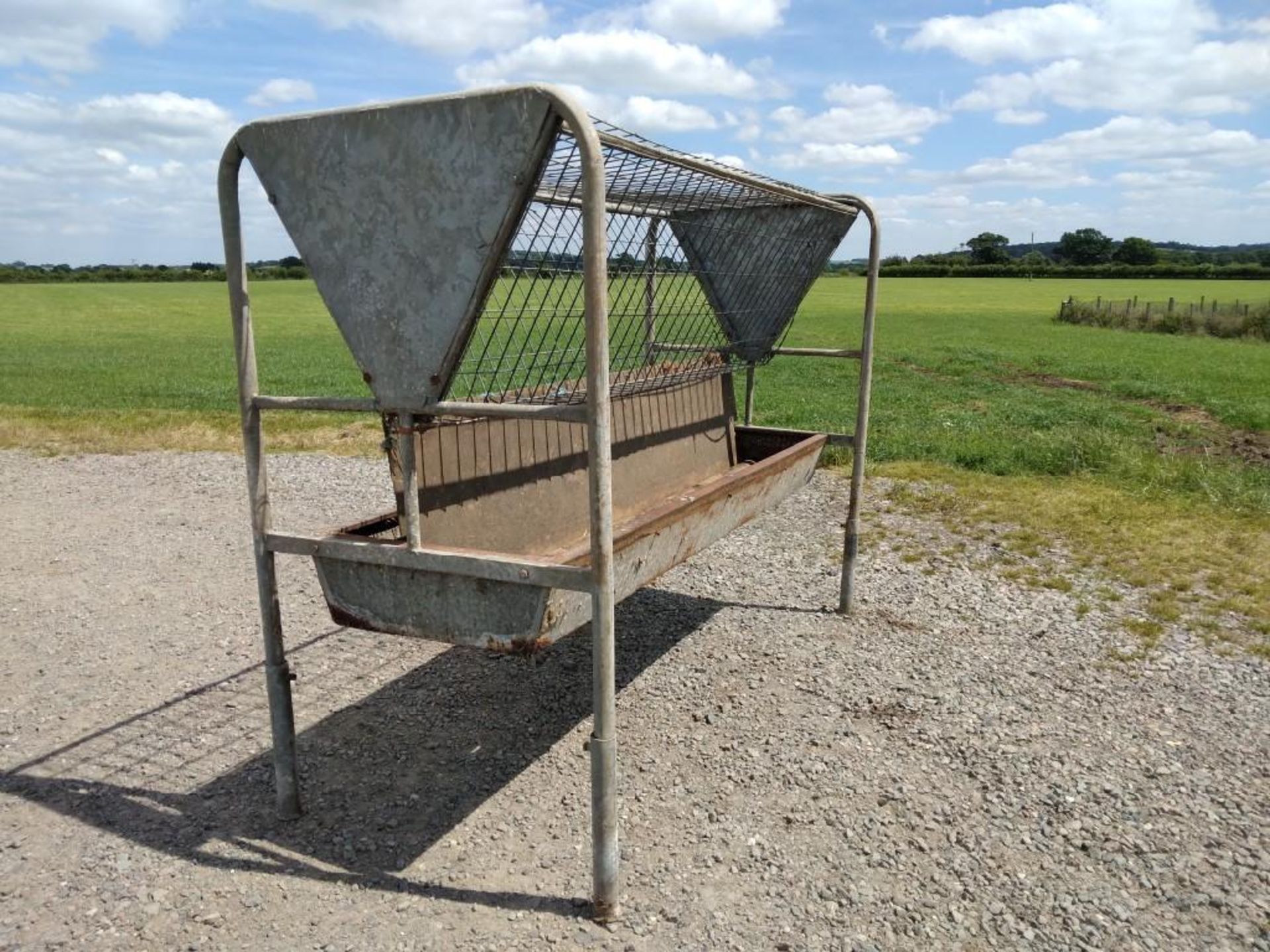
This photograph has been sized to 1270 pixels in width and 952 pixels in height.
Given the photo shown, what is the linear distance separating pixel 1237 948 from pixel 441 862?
7.49 ft

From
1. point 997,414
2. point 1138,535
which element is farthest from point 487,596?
point 997,414

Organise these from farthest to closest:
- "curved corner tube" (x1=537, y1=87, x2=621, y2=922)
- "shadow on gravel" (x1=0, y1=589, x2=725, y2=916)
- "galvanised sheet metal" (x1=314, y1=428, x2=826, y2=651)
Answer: "shadow on gravel" (x1=0, y1=589, x2=725, y2=916) < "galvanised sheet metal" (x1=314, y1=428, x2=826, y2=651) < "curved corner tube" (x1=537, y1=87, x2=621, y2=922)

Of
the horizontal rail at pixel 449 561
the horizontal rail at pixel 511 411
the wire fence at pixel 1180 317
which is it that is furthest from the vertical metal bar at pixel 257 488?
the wire fence at pixel 1180 317

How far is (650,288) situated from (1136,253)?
87294 millimetres

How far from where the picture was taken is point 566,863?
2832 millimetres

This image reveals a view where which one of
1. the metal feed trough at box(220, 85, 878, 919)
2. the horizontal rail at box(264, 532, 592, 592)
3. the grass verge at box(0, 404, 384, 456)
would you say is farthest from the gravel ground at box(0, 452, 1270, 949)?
the grass verge at box(0, 404, 384, 456)

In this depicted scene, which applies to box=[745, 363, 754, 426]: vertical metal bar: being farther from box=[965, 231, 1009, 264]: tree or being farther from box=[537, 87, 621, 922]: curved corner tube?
box=[965, 231, 1009, 264]: tree

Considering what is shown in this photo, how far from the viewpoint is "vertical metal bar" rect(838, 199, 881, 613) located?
4.72 metres

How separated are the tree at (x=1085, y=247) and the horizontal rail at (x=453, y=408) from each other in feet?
296

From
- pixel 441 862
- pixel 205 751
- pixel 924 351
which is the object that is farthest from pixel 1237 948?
pixel 924 351

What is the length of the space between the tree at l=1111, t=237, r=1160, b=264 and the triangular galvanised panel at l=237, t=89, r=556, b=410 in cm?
8579

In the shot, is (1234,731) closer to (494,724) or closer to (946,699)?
(946,699)

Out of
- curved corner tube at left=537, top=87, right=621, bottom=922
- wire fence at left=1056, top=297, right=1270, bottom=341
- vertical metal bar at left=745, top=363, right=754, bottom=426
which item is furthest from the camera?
wire fence at left=1056, top=297, right=1270, bottom=341

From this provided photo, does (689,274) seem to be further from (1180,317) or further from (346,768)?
(1180,317)
